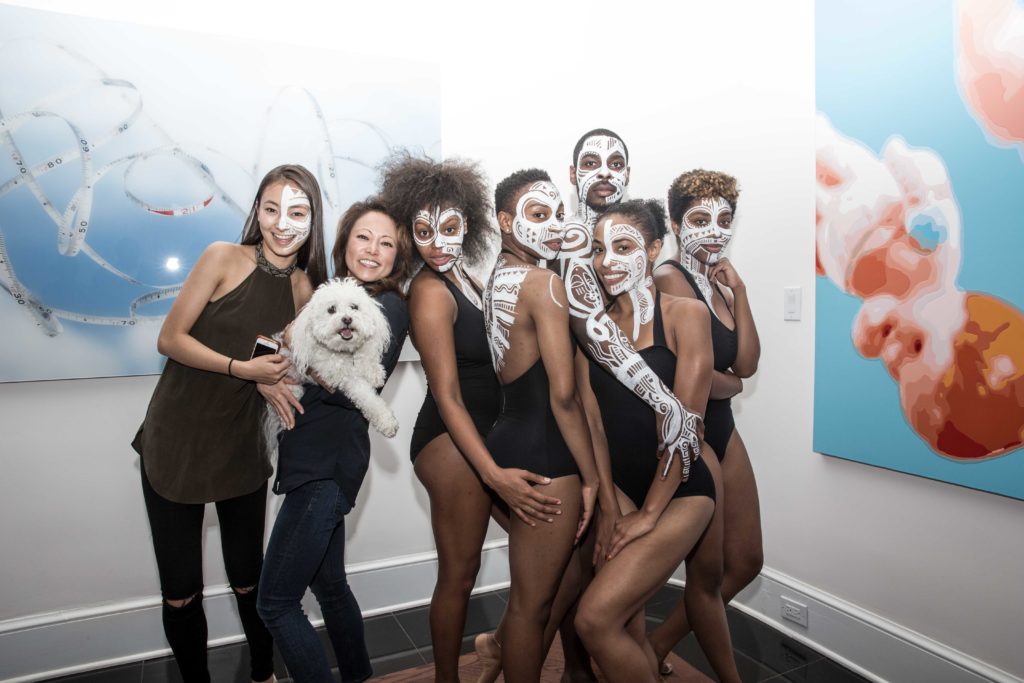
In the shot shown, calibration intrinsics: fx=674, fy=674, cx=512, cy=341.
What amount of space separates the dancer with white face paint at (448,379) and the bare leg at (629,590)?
41 centimetres

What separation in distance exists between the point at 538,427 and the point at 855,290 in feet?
4.75

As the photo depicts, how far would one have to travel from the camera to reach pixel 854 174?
2410 millimetres

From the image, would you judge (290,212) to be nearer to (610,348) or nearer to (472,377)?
(472,377)

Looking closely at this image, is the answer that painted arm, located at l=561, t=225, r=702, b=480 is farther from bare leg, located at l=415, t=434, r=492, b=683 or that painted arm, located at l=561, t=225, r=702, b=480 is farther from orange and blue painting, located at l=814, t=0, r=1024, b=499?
orange and blue painting, located at l=814, t=0, r=1024, b=499

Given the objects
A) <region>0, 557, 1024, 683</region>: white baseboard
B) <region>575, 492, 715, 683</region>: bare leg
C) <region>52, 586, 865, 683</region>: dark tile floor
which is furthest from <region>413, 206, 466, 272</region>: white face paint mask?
<region>0, 557, 1024, 683</region>: white baseboard

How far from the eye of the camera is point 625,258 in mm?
1805

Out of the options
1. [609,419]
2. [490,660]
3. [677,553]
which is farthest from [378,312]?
[490,660]

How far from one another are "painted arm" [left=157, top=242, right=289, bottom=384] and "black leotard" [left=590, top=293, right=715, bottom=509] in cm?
90

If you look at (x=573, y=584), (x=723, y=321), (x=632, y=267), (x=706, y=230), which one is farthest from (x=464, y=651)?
(x=706, y=230)

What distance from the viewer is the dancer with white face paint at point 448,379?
1.80 meters

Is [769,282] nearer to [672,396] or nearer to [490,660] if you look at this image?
[672,396]

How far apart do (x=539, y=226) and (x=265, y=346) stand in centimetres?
84

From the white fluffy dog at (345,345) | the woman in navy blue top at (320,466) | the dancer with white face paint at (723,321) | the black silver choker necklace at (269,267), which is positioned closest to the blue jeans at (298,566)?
the woman in navy blue top at (320,466)

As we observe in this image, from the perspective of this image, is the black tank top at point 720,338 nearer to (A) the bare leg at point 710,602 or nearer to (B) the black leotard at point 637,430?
(B) the black leotard at point 637,430
